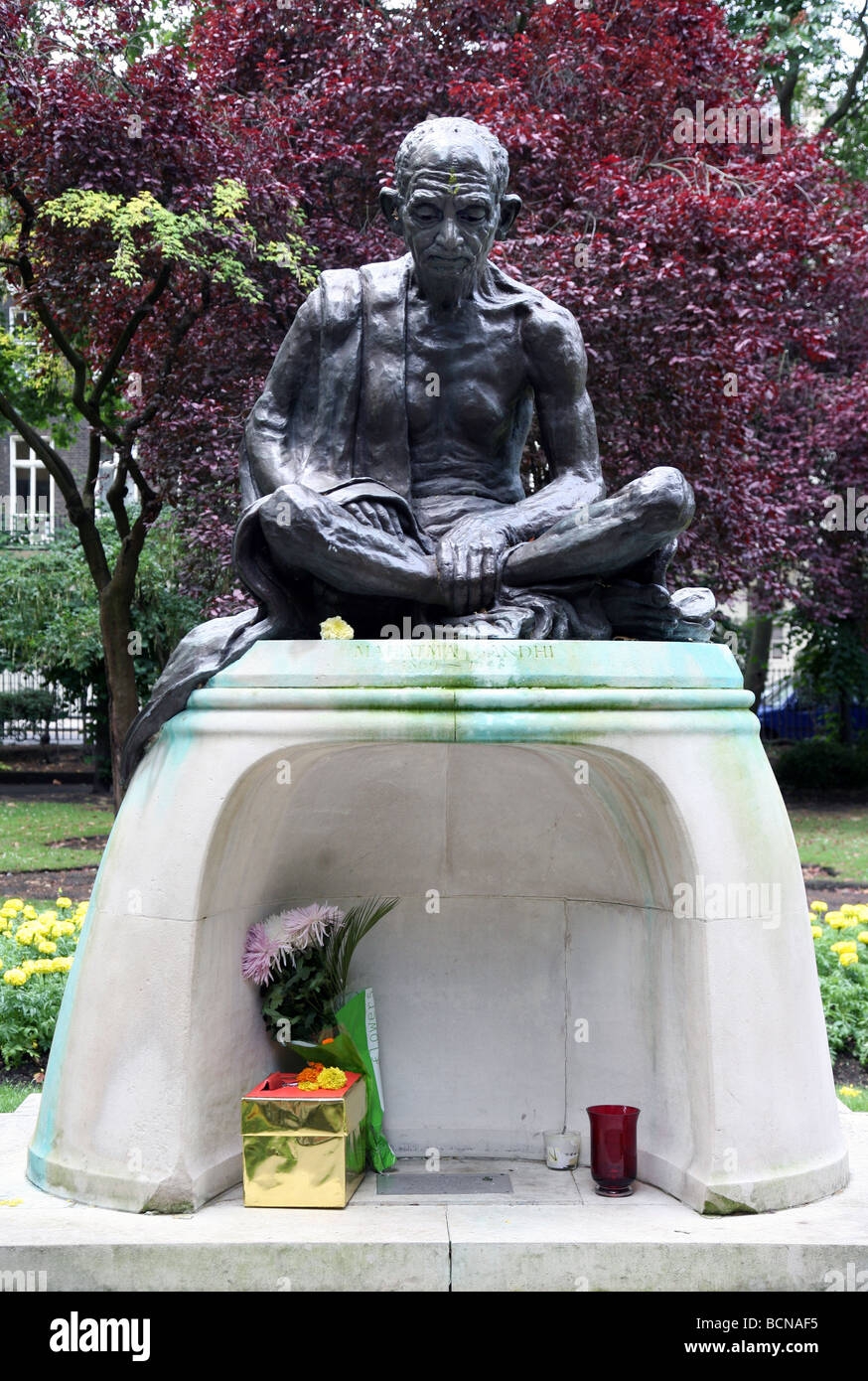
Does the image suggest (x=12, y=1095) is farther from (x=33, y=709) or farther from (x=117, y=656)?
(x=33, y=709)

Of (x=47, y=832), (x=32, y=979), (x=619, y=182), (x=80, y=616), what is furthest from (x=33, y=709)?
(x=32, y=979)

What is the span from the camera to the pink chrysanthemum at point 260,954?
4.14 meters

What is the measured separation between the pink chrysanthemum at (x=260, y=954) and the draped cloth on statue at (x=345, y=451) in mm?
636

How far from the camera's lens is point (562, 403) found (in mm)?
4578

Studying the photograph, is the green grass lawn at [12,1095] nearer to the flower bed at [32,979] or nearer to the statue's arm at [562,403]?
the flower bed at [32,979]

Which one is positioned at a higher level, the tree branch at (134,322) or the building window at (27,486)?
the building window at (27,486)

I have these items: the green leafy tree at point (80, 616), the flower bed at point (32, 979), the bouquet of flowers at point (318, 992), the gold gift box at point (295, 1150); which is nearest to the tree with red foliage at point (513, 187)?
the flower bed at point (32, 979)

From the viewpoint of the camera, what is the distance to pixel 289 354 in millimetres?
4543

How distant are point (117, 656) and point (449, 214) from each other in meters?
7.32

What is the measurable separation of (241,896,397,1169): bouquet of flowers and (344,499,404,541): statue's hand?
46.6 inches

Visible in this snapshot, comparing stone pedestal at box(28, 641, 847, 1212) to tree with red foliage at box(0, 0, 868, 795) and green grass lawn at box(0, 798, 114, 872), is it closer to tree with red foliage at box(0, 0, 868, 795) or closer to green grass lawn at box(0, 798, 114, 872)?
tree with red foliage at box(0, 0, 868, 795)
